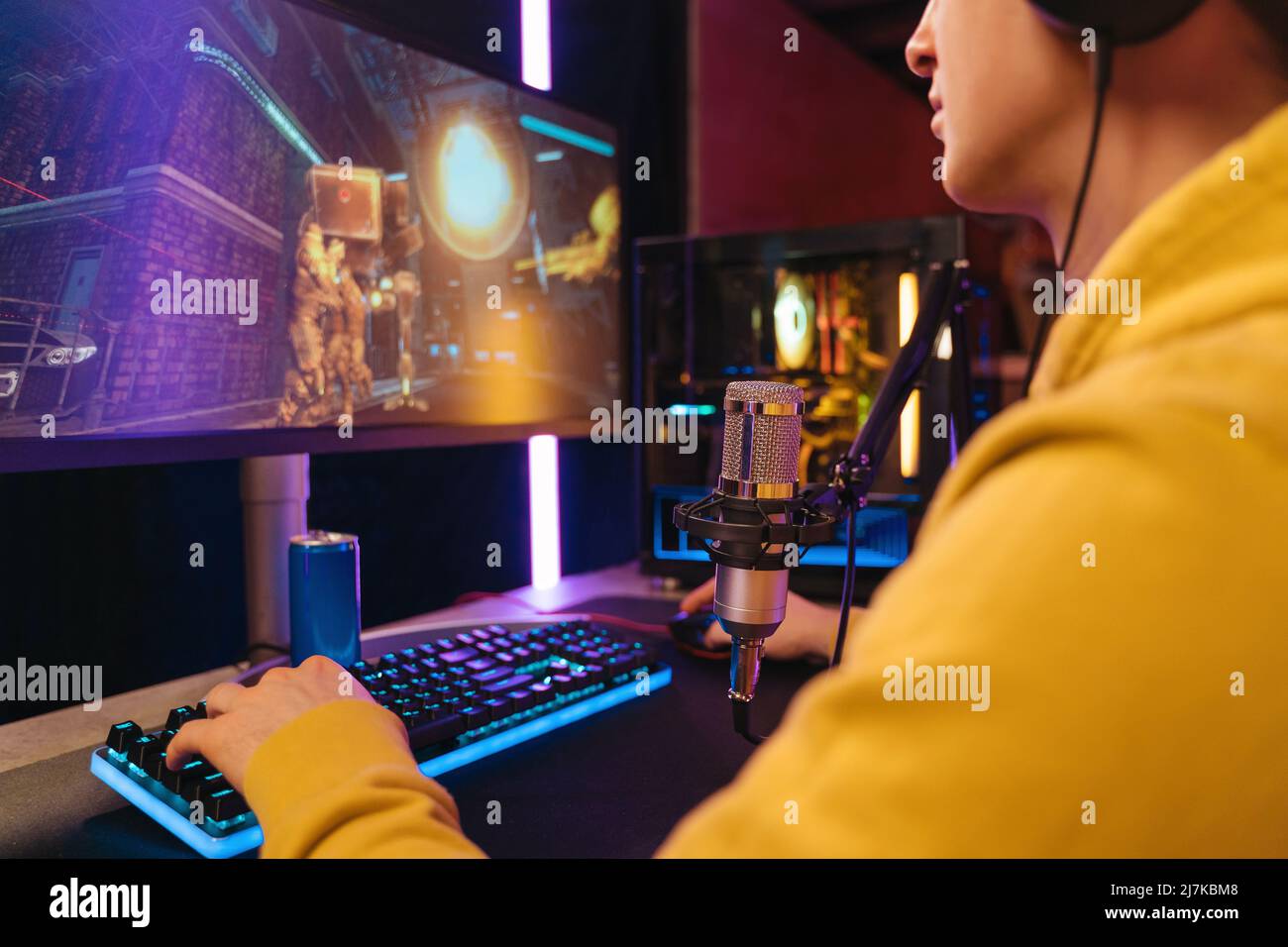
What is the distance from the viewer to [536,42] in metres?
1.50

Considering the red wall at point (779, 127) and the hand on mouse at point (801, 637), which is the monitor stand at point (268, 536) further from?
the red wall at point (779, 127)

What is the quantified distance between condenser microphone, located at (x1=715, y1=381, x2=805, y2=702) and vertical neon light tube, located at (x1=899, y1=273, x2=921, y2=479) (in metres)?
0.67

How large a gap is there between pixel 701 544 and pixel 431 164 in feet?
2.15

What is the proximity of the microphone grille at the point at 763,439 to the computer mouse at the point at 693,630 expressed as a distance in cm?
38

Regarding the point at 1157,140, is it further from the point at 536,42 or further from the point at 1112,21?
the point at 536,42

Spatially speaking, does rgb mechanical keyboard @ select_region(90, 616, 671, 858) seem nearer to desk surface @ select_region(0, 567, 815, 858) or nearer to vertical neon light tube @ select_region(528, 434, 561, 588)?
desk surface @ select_region(0, 567, 815, 858)

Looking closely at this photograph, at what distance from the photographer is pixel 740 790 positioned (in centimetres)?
32

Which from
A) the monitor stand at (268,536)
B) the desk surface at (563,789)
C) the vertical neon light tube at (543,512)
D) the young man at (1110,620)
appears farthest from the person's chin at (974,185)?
the vertical neon light tube at (543,512)

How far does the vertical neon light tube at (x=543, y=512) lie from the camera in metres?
1.56

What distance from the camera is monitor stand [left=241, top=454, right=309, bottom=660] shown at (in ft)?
3.22

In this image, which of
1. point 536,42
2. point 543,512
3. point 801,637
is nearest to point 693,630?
point 801,637
